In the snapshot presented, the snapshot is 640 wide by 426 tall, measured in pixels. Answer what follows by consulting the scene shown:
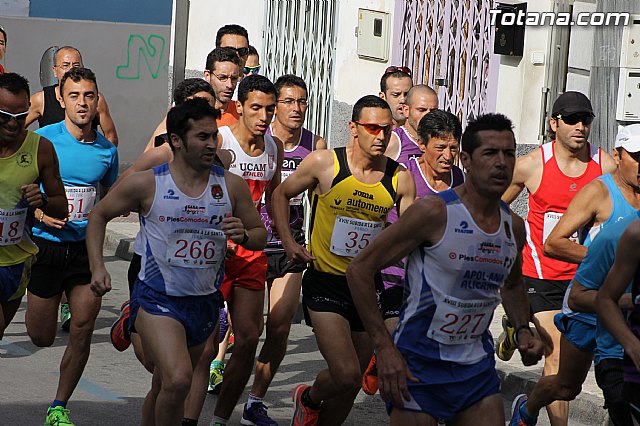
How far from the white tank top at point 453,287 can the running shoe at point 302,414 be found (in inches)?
73.2

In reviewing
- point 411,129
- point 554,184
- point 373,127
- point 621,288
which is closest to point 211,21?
point 411,129

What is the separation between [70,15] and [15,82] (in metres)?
14.3

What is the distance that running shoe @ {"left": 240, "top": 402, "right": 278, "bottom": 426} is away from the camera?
7.61 meters

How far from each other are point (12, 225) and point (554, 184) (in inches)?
121

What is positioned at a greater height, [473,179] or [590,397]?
[473,179]

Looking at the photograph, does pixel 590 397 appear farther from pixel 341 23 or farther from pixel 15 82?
pixel 341 23

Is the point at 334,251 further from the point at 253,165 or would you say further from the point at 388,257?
the point at 388,257

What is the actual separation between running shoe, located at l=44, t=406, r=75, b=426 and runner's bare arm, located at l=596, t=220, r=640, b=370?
3.17 meters

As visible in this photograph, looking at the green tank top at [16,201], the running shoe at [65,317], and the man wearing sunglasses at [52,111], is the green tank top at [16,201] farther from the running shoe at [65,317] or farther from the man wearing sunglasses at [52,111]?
the running shoe at [65,317]

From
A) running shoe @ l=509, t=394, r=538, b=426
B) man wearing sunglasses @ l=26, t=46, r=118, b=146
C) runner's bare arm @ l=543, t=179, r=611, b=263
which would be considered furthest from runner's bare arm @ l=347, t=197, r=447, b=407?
man wearing sunglasses @ l=26, t=46, r=118, b=146

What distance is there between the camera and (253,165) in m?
7.88

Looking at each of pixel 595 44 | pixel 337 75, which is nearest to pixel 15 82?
pixel 595 44

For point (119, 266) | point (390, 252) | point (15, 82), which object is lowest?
point (119, 266)

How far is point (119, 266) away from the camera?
1356 centimetres
